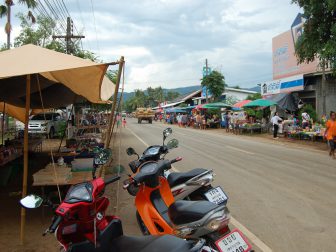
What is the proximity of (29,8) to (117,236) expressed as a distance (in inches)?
901

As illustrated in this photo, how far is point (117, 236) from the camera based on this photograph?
3086mm

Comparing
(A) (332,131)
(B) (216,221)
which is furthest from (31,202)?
(A) (332,131)

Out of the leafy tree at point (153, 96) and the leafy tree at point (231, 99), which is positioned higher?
the leafy tree at point (153, 96)

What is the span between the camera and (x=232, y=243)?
3637 mm

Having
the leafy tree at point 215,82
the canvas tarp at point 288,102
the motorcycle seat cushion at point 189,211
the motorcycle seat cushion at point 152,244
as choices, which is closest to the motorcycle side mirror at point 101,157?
the motorcycle seat cushion at point 189,211

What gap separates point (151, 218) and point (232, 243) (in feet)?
4.90

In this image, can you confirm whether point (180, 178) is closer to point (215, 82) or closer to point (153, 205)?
point (153, 205)

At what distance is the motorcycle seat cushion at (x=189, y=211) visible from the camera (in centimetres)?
365

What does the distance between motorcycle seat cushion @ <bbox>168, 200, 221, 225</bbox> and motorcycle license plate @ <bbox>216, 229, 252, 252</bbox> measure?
1.02 ft

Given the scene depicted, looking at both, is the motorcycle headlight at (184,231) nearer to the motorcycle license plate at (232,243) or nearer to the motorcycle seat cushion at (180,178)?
the motorcycle license plate at (232,243)

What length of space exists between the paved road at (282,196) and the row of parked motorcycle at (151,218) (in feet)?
4.07

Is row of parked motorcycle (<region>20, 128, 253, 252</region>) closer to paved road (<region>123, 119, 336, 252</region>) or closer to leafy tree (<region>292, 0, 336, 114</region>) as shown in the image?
paved road (<region>123, 119, 336, 252</region>)

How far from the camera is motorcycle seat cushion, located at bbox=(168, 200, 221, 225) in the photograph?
12.0 feet

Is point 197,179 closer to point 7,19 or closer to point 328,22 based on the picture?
point 328,22
